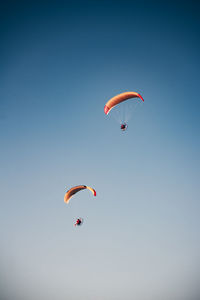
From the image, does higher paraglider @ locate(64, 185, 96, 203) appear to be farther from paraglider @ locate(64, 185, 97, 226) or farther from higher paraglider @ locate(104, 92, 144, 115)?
higher paraglider @ locate(104, 92, 144, 115)

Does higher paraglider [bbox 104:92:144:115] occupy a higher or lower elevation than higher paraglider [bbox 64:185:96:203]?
higher

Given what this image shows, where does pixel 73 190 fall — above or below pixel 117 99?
below

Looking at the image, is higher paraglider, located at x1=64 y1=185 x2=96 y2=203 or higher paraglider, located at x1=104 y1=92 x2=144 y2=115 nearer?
higher paraglider, located at x1=104 y1=92 x2=144 y2=115

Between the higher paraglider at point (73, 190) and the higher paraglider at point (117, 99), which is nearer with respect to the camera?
the higher paraglider at point (117, 99)

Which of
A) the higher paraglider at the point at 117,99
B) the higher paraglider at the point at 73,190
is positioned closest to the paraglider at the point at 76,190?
the higher paraglider at the point at 73,190

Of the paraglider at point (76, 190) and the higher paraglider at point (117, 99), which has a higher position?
the higher paraglider at point (117, 99)

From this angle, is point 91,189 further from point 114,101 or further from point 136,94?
point 136,94

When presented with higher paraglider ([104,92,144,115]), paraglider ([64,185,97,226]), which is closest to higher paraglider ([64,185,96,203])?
paraglider ([64,185,97,226])

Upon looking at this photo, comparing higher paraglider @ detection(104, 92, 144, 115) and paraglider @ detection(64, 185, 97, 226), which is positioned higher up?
higher paraglider @ detection(104, 92, 144, 115)

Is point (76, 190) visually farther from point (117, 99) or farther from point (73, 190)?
point (117, 99)

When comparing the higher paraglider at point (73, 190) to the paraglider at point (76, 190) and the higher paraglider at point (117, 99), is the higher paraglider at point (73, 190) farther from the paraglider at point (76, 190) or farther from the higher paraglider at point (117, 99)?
the higher paraglider at point (117, 99)

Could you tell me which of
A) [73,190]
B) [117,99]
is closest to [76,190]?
[73,190]

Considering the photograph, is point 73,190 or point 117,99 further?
point 73,190

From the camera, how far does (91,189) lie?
19.3 m
